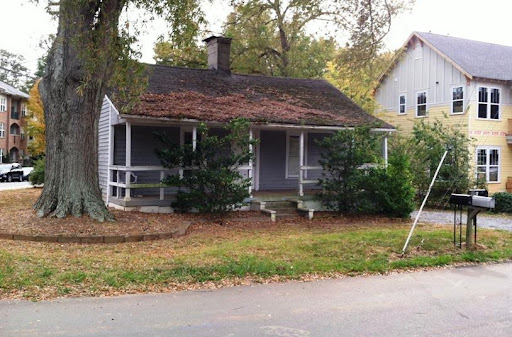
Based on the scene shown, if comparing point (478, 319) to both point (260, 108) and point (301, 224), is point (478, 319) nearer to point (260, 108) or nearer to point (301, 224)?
point (301, 224)

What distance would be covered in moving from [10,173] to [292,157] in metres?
26.5

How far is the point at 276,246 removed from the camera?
9000mm

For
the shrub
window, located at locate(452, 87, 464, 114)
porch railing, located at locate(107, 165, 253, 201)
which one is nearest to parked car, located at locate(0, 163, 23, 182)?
porch railing, located at locate(107, 165, 253, 201)

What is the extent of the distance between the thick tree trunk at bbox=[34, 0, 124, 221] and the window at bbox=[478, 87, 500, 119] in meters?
19.7

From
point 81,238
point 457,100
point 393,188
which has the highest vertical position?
point 457,100

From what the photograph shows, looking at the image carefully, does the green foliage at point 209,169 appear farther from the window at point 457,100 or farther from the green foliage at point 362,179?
the window at point 457,100

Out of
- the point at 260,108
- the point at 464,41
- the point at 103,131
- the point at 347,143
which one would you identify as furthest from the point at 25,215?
the point at 464,41

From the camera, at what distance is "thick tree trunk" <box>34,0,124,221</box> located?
10289 mm

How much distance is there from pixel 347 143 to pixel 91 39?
7570 mm

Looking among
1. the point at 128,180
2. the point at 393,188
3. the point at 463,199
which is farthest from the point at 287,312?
the point at 393,188

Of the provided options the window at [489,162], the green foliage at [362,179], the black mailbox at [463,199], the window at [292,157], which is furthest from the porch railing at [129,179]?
the window at [489,162]

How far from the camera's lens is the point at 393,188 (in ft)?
45.8

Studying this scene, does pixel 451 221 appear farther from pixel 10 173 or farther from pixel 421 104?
pixel 10 173

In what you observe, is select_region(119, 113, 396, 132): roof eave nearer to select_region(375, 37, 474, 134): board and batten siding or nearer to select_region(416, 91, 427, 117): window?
select_region(375, 37, 474, 134): board and batten siding
